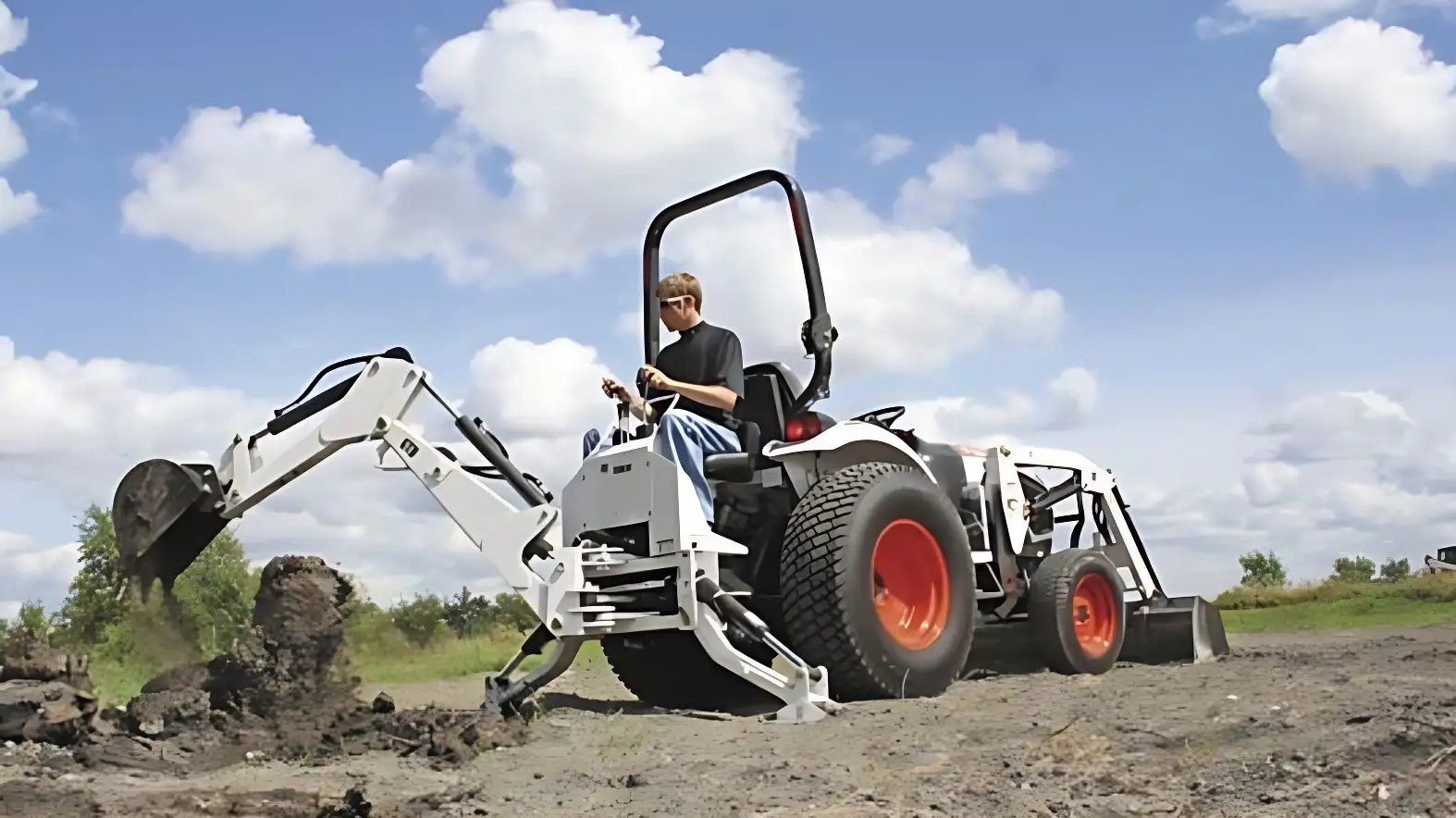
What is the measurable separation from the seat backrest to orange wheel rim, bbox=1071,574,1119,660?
2670mm

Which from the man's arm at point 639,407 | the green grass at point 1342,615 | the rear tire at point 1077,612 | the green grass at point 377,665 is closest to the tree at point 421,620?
the green grass at point 377,665

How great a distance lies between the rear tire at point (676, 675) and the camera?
705 centimetres

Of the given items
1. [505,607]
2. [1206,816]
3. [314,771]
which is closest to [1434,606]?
[505,607]

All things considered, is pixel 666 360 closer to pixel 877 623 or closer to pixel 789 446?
pixel 789 446

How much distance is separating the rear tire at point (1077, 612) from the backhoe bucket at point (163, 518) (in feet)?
16.3

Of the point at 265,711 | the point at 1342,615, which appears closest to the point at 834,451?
the point at 265,711

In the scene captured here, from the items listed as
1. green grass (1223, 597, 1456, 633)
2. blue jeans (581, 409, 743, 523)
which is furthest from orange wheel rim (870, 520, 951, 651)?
green grass (1223, 597, 1456, 633)

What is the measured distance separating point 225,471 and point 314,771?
273 centimetres

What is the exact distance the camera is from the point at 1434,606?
15.4 meters

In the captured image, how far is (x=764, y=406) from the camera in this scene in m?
7.30

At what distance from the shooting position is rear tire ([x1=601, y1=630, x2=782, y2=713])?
Result: 7.05 meters

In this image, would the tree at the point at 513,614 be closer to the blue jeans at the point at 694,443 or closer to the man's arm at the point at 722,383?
the blue jeans at the point at 694,443

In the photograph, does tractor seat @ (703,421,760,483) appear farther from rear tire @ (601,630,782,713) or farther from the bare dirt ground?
the bare dirt ground

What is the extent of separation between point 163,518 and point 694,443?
296cm
